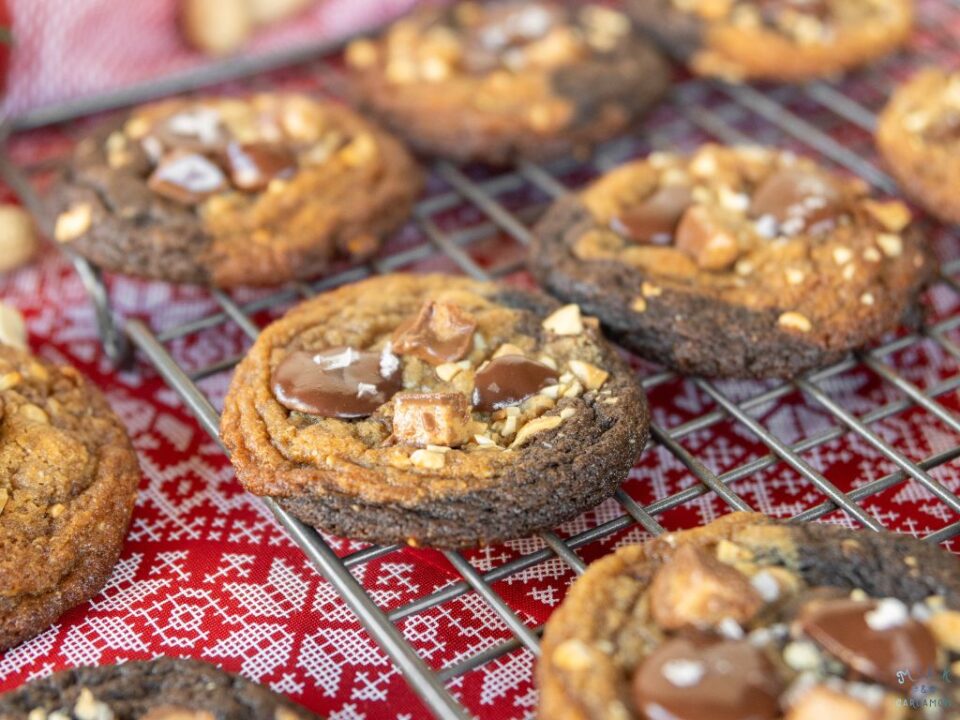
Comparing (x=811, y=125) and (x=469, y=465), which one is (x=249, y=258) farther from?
(x=811, y=125)

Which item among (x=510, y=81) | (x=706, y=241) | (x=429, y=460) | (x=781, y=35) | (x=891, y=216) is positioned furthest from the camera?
(x=781, y=35)

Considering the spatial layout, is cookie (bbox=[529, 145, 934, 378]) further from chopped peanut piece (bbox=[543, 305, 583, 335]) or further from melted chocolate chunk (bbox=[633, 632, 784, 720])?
melted chocolate chunk (bbox=[633, 632, 784, 720])

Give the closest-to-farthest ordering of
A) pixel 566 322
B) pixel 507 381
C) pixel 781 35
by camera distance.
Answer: pixel 507 381 < pixel 566 322 < pixel 781 35

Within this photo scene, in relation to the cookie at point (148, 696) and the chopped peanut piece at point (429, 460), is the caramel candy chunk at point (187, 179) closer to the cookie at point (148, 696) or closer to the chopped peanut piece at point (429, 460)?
the chopped peanut piece at point (429, 460)

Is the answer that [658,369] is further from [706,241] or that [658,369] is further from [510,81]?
[510,81]

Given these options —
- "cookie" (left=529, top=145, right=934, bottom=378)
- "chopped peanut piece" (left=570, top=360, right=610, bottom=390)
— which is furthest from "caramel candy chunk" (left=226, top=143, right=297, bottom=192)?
"chopped peanut piece" (left=570, top=360, right=610, bottom=390)

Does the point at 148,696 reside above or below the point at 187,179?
below

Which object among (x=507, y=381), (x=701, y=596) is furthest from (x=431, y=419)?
(x=701, y=596)
